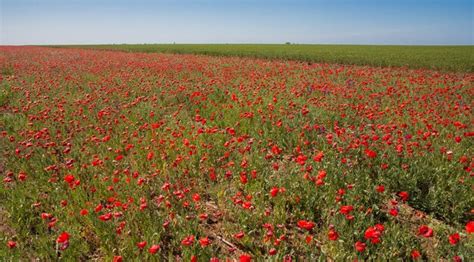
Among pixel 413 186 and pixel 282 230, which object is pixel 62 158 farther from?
pixel 413 186

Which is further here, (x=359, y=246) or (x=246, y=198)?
(x=246, y=198)

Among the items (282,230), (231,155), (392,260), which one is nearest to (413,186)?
(392,260)

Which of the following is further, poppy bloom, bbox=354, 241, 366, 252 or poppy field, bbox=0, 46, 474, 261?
poppy field, bbox=0, 46, 474, 261

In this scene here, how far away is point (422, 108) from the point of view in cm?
712

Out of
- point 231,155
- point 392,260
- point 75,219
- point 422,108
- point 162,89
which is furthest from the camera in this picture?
point 162,89

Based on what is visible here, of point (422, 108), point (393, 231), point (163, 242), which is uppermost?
point (422, 108)

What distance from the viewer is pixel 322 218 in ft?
11.2

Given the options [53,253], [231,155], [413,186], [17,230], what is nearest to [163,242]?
[53,253]

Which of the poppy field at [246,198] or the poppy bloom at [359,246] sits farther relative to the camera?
the poppy field at [246,198]

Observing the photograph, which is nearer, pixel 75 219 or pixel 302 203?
pixel 75 219

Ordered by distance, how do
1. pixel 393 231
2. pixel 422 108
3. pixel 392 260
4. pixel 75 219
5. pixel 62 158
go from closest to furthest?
pixel 392 260
pixel 393 231
pixel 75 219
pixel 62 158
pixel 422 108

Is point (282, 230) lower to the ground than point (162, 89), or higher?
lower

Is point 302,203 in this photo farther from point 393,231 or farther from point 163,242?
point 163,242

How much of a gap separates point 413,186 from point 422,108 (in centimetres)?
399
